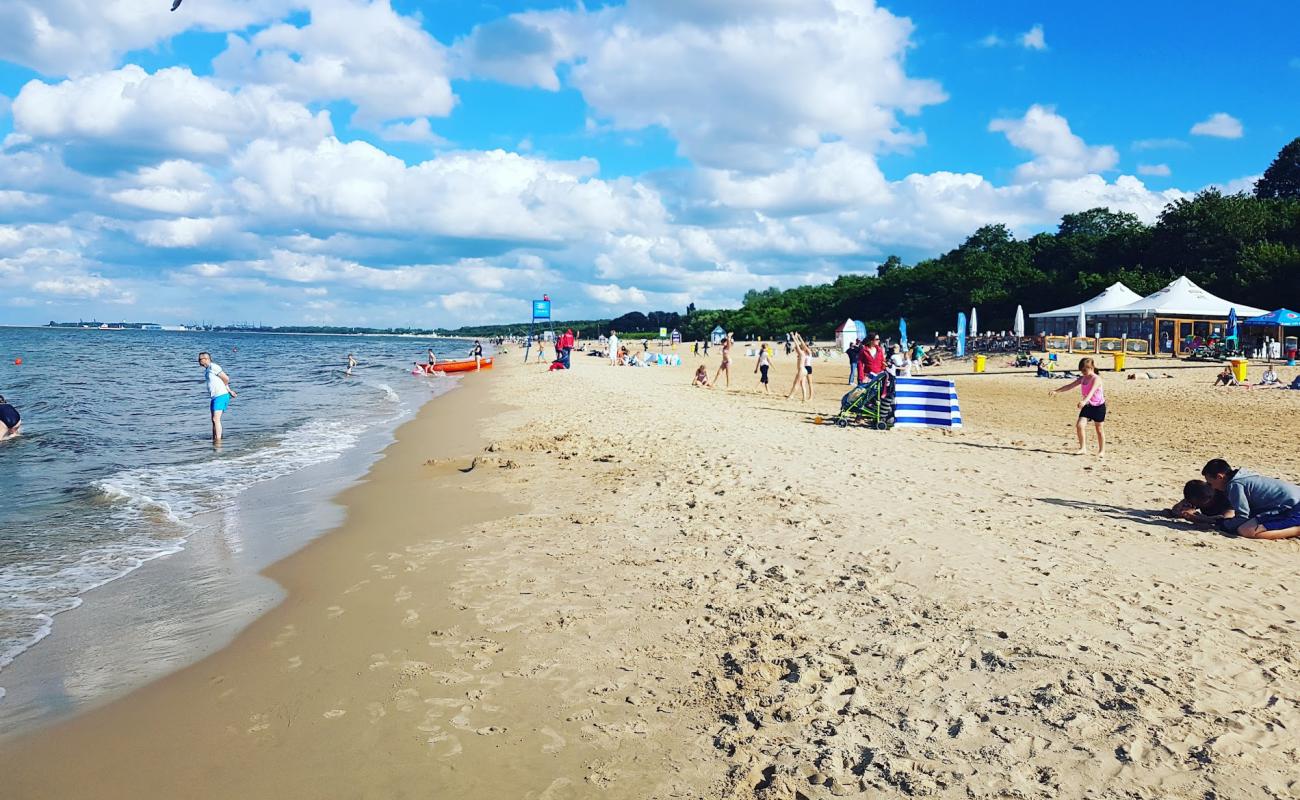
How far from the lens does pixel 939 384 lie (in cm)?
1370

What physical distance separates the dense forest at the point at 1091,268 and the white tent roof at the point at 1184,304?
32.1 feet

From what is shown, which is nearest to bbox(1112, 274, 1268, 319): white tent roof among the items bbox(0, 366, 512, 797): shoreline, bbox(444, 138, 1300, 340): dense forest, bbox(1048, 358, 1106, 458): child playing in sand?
bbox(444, 138, 1300, 340): dense forest

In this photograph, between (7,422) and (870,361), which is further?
(870,361)

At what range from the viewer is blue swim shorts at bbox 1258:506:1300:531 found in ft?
20.4

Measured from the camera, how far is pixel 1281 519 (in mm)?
6266

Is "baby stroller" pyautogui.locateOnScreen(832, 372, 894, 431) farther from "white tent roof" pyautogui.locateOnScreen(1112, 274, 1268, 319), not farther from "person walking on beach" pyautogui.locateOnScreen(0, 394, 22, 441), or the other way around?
"white tent roof" pyautogui.locateOnScreen(1112, 274, 1268, 319)

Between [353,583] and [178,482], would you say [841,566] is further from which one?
[178,482]

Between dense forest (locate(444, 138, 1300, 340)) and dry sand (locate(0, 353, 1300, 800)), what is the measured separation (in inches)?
1836

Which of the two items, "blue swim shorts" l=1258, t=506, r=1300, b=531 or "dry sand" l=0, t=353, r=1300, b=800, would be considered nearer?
"dry sand" l=0, t=353, r=1300, b=800

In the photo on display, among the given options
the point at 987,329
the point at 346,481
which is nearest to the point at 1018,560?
the point at 346,481

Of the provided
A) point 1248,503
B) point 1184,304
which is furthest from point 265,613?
point 1184,304

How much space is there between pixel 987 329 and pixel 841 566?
58.4 metres

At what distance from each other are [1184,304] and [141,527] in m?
39.4

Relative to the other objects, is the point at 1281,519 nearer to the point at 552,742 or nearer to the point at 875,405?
the point at 552,742
